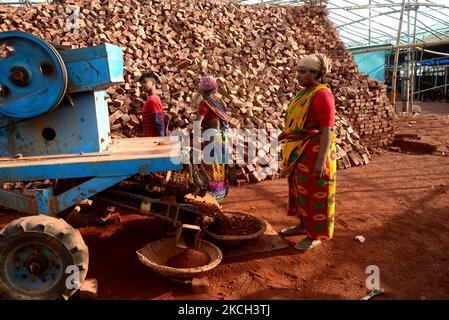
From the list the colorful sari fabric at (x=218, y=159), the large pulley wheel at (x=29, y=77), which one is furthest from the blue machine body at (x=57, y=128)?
the colorful sari fabric at (x=218, y=159)

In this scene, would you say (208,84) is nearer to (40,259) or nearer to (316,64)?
(316,64)

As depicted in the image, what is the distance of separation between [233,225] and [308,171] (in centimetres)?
99

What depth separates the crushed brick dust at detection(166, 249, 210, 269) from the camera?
3070mm

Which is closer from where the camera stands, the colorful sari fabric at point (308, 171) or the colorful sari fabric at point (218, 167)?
the colorful sari fabric at point (308, 171)

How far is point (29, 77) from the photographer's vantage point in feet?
8.35

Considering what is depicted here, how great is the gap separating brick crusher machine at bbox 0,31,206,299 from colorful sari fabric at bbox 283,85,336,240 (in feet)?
4.12

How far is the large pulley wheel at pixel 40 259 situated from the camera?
2447 millimetres

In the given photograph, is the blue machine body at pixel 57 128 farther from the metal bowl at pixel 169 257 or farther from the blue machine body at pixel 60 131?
the metal bowl at pixel 169 257

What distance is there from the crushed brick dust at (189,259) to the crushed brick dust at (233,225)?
45 cm

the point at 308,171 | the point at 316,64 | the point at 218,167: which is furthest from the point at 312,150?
the point at 218,167

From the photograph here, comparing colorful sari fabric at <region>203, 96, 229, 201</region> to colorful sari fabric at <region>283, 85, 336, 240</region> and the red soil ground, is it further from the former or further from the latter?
colorful sari fabric at <region>283, 85, 336, 240</region>

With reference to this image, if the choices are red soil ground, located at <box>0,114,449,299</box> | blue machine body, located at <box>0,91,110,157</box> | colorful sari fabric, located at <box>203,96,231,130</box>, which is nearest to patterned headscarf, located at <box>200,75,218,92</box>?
colorful sari fabric, located at <box>203,96,231,130</box>

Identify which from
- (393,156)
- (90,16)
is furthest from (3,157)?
(393,156)

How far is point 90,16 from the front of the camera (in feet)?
25.3
